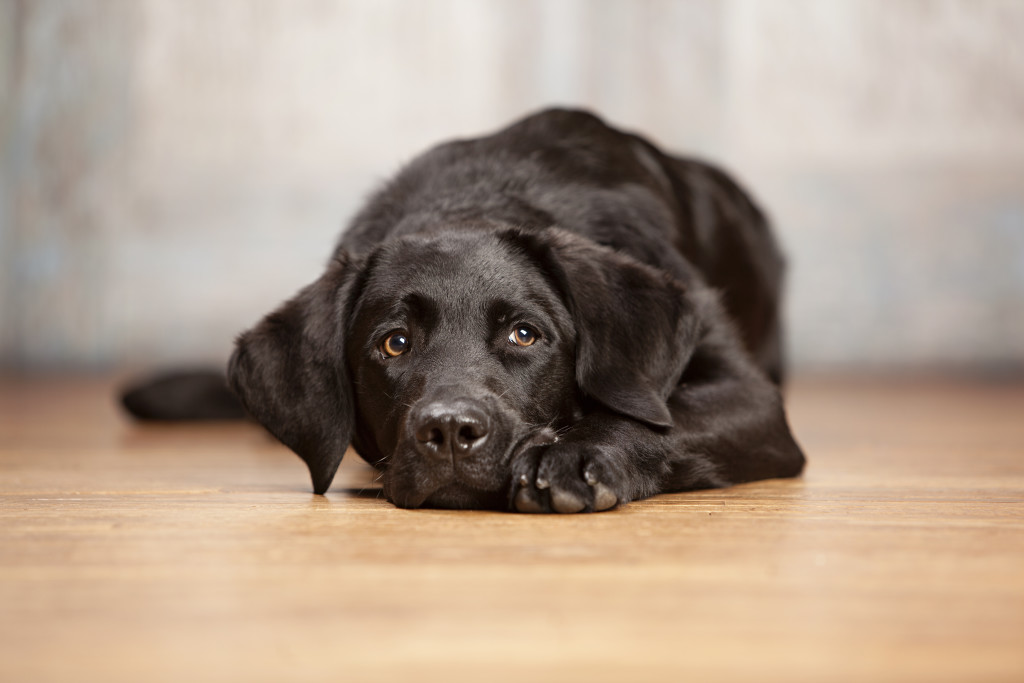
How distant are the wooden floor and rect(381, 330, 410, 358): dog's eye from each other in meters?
0.37

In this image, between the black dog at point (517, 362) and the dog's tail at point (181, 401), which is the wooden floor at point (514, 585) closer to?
the black dog at point (517, 362)

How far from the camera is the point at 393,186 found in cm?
320

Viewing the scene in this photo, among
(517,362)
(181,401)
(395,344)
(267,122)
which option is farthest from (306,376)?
(267,122)

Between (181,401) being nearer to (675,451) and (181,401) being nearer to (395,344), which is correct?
(395,344)

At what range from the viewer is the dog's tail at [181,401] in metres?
4.96

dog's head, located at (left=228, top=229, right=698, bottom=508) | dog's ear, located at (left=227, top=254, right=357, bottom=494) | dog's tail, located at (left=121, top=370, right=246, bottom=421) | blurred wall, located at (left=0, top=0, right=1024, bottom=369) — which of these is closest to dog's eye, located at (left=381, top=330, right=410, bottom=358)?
dog's head, located at (left=228, top=229, right=698, bottom=508)

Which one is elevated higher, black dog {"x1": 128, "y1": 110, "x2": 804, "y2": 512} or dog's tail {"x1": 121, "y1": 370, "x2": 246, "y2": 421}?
black dog {"x1": 128, "y1": 110, "x2": 804, "y2": 512}

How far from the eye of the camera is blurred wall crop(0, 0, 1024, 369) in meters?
9.23

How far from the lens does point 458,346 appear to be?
2328mm

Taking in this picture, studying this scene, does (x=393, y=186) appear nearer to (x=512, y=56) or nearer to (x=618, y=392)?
(x=618, y=392)

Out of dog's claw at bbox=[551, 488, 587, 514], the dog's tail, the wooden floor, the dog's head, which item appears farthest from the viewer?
the dog's tail

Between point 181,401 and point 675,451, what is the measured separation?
127 inches

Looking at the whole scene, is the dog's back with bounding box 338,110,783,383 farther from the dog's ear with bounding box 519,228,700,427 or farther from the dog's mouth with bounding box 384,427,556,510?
the dog's mouth with bounding box 384,427,556,510

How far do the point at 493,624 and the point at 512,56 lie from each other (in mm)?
8790
